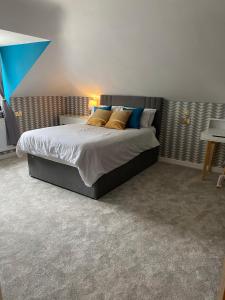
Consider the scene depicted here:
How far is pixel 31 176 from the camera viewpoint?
346 cm

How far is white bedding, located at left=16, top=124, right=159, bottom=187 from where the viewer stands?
2613mm

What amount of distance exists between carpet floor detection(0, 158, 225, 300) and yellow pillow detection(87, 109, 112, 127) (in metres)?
1.23

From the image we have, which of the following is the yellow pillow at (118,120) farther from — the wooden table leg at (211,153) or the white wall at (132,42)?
the wooden table leg at (211,153)

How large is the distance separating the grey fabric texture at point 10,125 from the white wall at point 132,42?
0.43 metres

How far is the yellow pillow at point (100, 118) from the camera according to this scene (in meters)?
3.83

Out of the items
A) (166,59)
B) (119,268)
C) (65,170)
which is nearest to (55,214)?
(65,170)

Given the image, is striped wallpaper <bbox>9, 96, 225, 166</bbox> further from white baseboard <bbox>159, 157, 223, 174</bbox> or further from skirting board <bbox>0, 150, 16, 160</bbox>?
skirting board <bbox>0, 150, 16, 160</bbox>

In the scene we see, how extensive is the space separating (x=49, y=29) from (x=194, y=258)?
3441 mm

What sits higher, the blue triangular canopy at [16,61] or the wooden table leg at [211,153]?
the blue triangular canopy at [16,61]

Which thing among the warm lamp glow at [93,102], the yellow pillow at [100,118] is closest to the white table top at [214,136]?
the yellow pillow at [100,118]

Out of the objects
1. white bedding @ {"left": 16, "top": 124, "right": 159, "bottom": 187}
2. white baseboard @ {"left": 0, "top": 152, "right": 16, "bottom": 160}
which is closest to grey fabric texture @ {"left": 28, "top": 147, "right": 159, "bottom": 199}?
white bedding @ {"left": 16, "top": 124, "right": 159, "bottom": 187}

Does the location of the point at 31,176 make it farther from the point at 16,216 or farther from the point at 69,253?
the point at 69,253

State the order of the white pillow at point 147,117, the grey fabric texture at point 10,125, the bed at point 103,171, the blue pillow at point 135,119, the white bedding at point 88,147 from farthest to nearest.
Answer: the grey fabric texture at point 10,125
the white pillow at point 147,117
the blue pillow at point 135,119
the bed at point 103,171
the white bedding at point 88,147

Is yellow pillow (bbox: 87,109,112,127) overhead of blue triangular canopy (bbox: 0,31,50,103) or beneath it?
beneath
